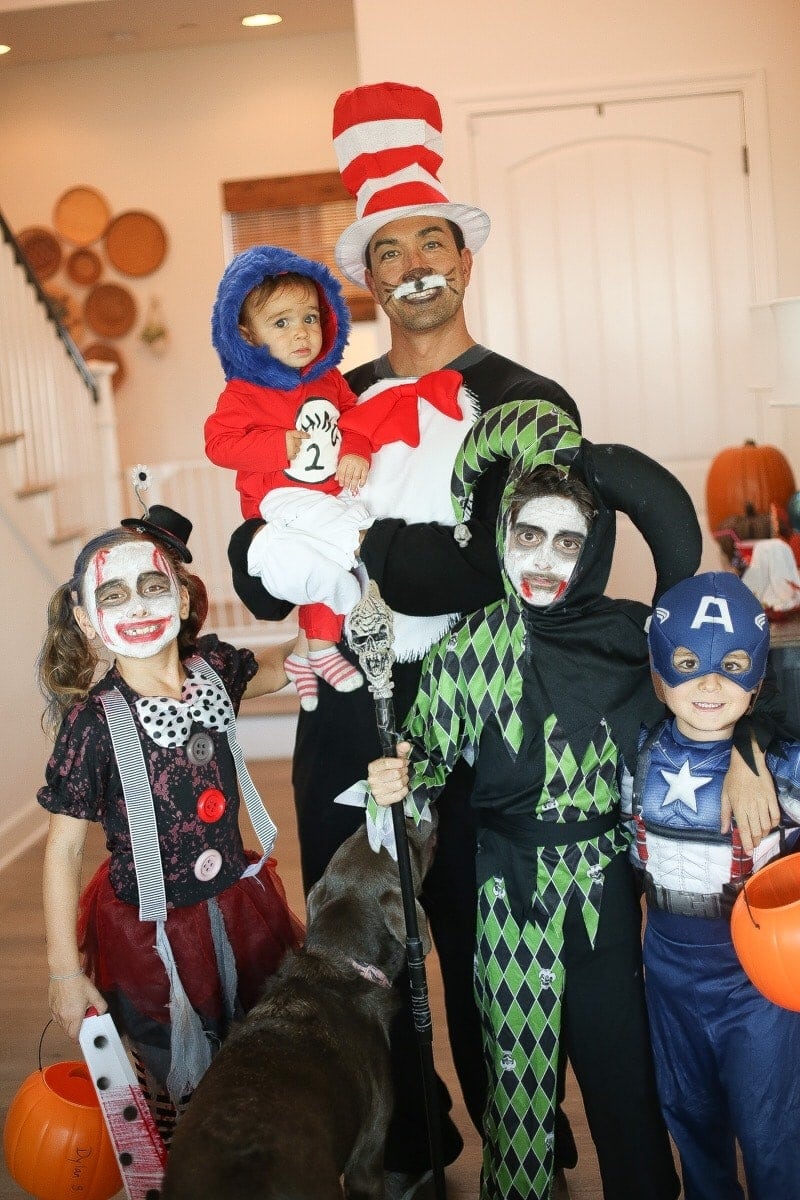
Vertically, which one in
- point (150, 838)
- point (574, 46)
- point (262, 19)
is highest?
point (262, 19)

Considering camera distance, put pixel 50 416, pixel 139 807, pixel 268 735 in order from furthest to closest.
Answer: pixel 268 735, pixel 50 416, pixel 139 807

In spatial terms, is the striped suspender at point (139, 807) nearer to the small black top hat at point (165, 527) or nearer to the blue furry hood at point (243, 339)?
the small black top hat at point (165, 527)

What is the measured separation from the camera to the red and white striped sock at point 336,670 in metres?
2.16

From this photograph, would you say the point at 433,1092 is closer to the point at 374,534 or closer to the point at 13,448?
the point at 374,534

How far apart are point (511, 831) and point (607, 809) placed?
0.50ft

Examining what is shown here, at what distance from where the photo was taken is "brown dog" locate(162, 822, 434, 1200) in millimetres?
1496

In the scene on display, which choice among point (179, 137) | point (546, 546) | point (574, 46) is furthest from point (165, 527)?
point (179, 137)

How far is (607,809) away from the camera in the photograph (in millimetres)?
1936

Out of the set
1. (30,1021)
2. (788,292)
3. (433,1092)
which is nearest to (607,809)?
(433,1092)

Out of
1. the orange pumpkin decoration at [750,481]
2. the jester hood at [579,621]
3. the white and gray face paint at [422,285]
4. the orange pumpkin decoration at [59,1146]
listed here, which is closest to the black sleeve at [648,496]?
the jester hood at [579,621]

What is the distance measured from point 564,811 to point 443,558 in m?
0.43

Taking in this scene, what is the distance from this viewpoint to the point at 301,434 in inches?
84.7

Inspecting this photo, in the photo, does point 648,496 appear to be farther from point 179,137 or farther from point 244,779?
point 179,137

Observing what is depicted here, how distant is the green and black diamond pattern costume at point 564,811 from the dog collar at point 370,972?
169 millimetres
